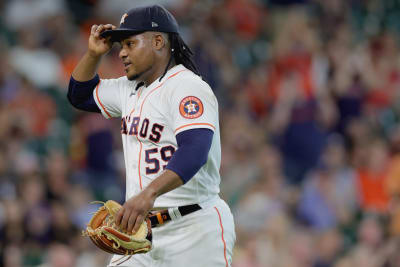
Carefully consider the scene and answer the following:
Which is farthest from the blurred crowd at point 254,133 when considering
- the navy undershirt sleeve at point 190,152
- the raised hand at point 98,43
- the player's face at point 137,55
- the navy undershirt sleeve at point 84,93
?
the navy undershirt sleeve at point 190,152

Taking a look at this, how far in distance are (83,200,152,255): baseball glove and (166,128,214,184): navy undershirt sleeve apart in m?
0.37

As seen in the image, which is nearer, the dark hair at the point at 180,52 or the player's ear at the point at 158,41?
the player's ear at the point at 158,41

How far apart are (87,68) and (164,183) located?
3.83 ft

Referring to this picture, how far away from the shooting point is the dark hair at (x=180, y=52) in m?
4.34

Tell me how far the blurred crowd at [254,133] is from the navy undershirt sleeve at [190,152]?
3684 millimetres

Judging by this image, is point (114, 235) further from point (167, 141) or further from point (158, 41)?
point (158, 41)

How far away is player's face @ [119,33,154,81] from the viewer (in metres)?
4.20

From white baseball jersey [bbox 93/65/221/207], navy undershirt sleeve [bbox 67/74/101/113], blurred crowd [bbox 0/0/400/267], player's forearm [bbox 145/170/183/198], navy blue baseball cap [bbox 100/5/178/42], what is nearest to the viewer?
player's forearm [bbox 145/170/183/198]

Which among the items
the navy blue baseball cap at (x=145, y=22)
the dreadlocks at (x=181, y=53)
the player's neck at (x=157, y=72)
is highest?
the navy blue baseball cap at (x=145, y=22)

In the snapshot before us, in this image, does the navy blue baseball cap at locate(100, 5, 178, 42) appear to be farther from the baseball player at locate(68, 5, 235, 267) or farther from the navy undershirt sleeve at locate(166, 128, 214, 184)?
the navy undershirt sleeve at locate(166, 128, 214, 184)

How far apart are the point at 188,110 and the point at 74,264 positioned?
3.90 metres

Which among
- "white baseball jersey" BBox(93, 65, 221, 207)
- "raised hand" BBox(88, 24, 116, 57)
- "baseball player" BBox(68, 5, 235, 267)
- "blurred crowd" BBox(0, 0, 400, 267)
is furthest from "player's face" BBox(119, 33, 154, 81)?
"blurred crowd" BBox(0, 0, 400, 267)

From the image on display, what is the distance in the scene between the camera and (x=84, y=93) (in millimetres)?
4629

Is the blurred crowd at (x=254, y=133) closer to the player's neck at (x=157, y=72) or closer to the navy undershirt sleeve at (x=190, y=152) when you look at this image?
the player's neck at (x=157, y=72)
